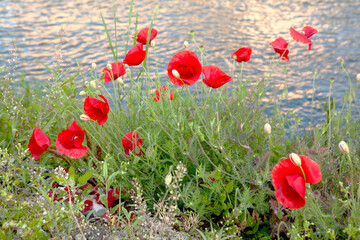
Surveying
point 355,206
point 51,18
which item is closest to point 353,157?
point 355,206

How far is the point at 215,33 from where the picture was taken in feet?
18.8

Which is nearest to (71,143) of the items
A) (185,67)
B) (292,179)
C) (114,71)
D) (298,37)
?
(114,71)

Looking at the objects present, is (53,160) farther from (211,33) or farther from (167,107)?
(211,33)

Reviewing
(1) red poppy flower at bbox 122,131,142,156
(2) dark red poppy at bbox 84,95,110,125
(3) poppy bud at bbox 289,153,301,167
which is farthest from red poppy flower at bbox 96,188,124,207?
(3) poppy bud at bbox 289,153,301,167

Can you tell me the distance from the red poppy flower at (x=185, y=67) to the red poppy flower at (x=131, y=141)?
1.22ft

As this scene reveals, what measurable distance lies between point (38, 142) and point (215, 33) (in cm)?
434

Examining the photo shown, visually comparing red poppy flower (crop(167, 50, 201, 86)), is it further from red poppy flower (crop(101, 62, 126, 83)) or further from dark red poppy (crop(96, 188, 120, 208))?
dark red poppy (crop(96, 188, 120, 208))

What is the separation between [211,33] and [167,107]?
3854mm

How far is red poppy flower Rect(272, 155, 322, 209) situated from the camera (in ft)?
4.28

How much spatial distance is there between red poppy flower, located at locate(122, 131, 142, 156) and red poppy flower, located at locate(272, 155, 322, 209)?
2.57 ft

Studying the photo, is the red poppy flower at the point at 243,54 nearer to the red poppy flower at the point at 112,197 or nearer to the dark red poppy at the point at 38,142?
the red poppy flower at the point at 112,197

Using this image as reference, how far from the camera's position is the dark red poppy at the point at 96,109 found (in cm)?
174

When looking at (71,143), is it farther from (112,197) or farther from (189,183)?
Answer: (189,183)

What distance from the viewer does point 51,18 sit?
6652 millimetres
